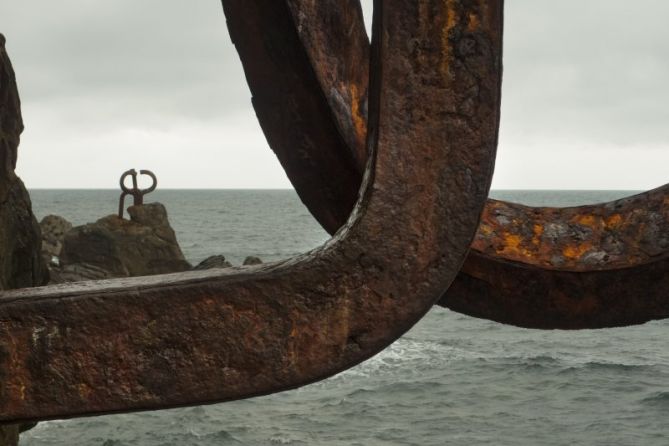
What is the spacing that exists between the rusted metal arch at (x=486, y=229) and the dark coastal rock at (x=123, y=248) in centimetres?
2101

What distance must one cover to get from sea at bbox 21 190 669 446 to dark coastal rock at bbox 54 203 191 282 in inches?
169

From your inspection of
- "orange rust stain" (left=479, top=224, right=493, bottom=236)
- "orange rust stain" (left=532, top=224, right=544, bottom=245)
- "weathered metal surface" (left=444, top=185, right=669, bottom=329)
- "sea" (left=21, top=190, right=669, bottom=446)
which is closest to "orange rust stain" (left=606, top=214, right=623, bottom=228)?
"weathered metal surface" (left=444, top=185, right=669, bottom=329)

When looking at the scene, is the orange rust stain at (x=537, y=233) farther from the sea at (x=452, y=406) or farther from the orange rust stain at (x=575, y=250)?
the sea at (x=452, y=406)

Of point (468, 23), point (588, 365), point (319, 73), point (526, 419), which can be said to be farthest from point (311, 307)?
point (588, 365)

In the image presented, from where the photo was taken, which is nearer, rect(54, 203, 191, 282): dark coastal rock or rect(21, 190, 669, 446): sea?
rect(21, 190, 669, 446): sea

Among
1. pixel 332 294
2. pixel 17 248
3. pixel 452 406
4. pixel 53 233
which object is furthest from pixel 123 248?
pixel 332 294

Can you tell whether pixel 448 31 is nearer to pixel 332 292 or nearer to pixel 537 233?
pixel 332 292

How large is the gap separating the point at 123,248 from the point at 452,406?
369 inches

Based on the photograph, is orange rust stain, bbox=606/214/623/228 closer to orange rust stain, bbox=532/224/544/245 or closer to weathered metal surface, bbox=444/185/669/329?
weathered metal surface, bbox=444/185/669/329

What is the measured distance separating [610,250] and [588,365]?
24270 mm

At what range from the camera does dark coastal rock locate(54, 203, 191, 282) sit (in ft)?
77.2

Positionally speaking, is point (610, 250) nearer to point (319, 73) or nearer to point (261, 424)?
point (319, 73)

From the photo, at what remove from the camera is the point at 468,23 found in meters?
1.43

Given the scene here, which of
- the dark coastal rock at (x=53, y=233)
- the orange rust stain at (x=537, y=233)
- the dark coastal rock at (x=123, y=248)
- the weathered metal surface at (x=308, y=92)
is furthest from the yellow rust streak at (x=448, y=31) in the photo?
the dark coastal rock at (x=53, y=233)
